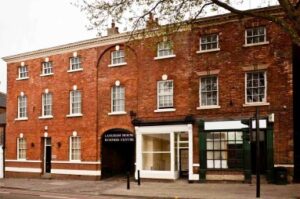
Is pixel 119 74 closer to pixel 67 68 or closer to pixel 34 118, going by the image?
pixel 67 68

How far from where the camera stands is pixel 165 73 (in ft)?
100

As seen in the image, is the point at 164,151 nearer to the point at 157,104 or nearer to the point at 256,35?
the point at 157,104

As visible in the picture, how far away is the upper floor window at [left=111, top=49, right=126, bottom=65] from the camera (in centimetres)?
3294

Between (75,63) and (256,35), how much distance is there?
45.7 feet

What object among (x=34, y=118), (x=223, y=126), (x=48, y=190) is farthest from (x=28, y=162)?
(x=223, y=126)

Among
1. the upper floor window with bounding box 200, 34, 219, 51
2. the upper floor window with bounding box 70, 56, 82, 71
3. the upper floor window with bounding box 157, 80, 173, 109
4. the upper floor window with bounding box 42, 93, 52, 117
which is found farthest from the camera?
the upper floor window with bounding box 42, 93, 52, 117

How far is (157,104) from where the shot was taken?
30781 millimetres

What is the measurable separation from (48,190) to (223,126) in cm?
1048

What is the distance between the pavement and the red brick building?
1283 millimetres

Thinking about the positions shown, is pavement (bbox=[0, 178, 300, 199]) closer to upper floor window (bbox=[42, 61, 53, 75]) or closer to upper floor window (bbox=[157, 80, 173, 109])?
upper floor window (bbox=[157, 80, 173, 109])

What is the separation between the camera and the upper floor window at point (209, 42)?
94.2 feet

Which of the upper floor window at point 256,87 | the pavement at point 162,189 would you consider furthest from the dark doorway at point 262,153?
the pavement at point 162,189

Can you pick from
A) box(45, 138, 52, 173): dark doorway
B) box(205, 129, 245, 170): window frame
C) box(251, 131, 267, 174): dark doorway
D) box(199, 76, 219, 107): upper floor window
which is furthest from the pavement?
box(199, 76, 219, 107): upper floor window

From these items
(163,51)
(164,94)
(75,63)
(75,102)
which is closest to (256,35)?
(163,51)
